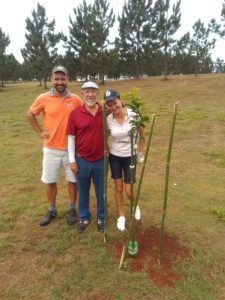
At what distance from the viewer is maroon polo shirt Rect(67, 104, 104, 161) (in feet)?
13.1

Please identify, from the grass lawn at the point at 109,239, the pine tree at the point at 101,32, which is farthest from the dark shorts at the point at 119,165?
the pine tree at the point at 101,32

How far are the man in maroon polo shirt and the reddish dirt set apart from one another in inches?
29.2

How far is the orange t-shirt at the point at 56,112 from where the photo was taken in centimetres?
426

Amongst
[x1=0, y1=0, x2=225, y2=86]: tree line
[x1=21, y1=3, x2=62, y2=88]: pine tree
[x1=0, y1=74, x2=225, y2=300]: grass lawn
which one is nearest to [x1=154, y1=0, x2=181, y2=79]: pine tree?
[x1=0, y1=0, x2=225, y2=86]: tree line

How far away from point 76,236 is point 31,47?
35101 mm

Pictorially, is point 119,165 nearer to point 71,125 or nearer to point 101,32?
point 71,125

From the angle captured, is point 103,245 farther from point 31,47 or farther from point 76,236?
point 31,47

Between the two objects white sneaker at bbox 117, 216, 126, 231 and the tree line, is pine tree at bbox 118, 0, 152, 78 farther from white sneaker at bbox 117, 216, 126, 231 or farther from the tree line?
white sneaker at bbox 117, 216, 126, 231

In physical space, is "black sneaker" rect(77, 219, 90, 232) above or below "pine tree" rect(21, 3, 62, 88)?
below

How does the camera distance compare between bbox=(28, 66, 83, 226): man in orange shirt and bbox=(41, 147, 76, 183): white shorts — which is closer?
bbox=(28, 66, 83, 226): man in orange shirt

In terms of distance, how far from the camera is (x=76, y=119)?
4016mm

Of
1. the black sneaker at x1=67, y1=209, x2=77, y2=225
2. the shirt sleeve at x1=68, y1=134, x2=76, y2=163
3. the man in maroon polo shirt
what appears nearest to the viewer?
the man in maroon polo shirt

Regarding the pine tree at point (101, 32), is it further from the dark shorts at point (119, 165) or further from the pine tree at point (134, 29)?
the dark shorts at point (119, 165)

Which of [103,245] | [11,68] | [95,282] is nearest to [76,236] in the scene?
[103,245]
